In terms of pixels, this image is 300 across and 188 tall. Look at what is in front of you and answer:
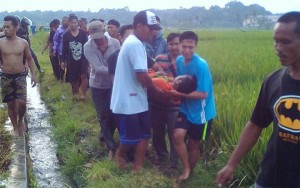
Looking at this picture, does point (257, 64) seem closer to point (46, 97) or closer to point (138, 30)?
point (46, 97)

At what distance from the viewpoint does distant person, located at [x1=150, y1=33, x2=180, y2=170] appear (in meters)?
4.74

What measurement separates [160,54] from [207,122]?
140 cm

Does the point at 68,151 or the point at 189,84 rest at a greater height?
the point at 189,84

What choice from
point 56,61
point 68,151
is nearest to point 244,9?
point 56,61

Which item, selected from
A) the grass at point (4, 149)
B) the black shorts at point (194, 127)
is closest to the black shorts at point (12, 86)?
the grass at point (4, 149)

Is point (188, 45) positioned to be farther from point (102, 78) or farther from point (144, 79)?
point (102, 78)

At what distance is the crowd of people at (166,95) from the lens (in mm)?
2281

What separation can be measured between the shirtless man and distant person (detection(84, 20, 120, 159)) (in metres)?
1.05

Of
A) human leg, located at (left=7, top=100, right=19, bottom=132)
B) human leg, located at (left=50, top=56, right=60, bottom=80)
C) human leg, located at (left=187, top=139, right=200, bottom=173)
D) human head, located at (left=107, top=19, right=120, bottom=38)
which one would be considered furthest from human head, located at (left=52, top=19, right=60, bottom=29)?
human leg, located at (left=187, top=139, right=200, bottom=173)

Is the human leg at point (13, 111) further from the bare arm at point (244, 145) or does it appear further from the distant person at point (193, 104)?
the bare arm at point (244, 145)

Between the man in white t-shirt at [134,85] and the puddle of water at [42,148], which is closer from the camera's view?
the man in white t-shirt at [134,85]

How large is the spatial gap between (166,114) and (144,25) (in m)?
1.01

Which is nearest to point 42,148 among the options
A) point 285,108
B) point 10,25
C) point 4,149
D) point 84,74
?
point 4,149

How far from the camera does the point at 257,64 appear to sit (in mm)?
9055
